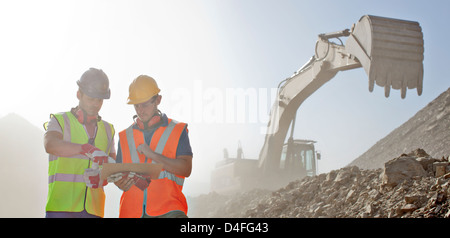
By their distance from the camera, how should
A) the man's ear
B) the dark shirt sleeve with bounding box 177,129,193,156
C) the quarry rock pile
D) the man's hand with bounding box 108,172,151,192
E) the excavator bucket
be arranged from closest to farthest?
the man's hand with bounding box 108,172,151,192 → the dark shirt sleeve with bounding box 177,129,193,156 → the man's ear → the quarry rock pile → the excavator bucket

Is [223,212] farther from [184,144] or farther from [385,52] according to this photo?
[184,144]

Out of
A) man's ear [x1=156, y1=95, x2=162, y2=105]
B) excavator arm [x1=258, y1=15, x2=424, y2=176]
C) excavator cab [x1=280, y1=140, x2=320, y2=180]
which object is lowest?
man's ear [x1=156, y1=95, x2=162, y2=105]

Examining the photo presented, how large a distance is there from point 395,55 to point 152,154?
6590mm

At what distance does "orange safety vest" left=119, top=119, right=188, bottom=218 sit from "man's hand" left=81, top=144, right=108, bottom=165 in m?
0.14

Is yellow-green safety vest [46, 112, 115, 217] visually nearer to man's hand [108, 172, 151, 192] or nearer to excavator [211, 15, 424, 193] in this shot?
man's hand [108, 172, 151, 192]

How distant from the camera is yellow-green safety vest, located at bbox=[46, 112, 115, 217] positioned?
8.79 ft

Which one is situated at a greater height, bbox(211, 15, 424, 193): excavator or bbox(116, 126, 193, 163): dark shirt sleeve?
bbox(211, 15, 424, 193): excavator

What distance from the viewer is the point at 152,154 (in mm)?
2377

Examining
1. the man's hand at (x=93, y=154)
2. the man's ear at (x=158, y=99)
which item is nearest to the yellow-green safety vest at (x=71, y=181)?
the man's hand at (x=93, y=154)

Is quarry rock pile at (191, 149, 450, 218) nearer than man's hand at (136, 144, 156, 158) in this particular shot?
No

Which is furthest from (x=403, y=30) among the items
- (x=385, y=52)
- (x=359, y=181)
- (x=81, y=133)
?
(x=81, y=133)

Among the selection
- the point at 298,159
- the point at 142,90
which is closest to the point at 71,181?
the point at 142,90

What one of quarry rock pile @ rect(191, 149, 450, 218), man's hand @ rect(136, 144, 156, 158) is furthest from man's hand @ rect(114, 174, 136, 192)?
quarry rock pile @ rect(191, 149, 450, 218)

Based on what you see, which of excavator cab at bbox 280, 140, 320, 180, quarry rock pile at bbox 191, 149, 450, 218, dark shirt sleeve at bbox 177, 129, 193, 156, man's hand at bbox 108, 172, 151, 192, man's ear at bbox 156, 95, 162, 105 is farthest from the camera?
excavator cab at bbox 280, 140, 320, 180
